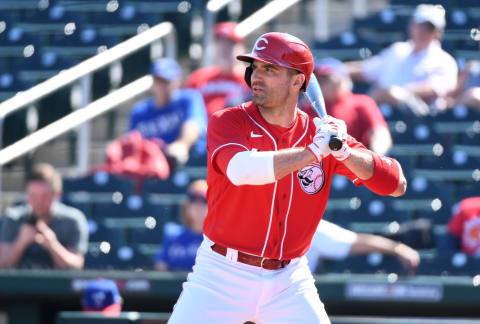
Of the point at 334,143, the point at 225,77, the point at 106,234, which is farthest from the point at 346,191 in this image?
the point at 334,143

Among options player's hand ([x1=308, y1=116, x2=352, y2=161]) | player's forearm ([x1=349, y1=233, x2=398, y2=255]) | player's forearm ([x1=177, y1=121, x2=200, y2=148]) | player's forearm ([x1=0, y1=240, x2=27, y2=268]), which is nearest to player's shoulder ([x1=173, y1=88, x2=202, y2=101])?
player's forearm ([x1=177, y1=121, x2=200, y2=148])

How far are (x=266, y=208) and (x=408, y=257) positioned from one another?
247cm

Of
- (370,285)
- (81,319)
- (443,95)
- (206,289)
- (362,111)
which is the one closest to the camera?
(206,289)

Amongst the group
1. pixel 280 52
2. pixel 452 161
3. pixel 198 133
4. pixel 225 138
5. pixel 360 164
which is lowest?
pixel 452 161

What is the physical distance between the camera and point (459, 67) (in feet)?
24.7

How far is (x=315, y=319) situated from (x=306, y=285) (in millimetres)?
158

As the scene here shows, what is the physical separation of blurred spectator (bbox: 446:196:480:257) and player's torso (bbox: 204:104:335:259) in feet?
8.30

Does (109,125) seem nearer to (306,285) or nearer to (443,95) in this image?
(443,95)

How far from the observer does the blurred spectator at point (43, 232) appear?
22.0ft

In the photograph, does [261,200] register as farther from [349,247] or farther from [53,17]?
[53,17]

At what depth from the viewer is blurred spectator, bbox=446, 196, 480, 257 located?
6.25m

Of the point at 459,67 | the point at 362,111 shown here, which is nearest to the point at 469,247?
the point at 362,111

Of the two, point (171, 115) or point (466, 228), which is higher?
point (171, 115)

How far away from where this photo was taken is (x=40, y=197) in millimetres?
6895
